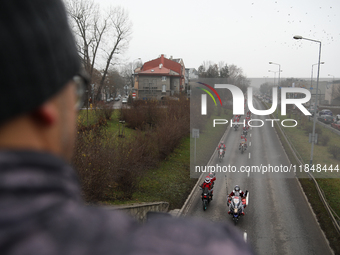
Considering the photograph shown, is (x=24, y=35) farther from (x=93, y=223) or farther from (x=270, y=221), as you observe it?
(x=270, y=221)

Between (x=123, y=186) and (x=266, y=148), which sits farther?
(x=266, y=148)

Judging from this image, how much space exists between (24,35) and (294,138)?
3394cm

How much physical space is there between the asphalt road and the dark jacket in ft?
25.8

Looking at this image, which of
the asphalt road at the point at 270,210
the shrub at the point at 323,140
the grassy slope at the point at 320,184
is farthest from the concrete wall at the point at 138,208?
the shrub at the point at 323,140

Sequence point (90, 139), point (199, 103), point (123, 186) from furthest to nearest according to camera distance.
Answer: point (199, 103) < point (123, 186) < point (90, 139)

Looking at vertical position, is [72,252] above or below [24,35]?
below

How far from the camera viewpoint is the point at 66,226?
0.52 m

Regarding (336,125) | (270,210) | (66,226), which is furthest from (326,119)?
(66,226)

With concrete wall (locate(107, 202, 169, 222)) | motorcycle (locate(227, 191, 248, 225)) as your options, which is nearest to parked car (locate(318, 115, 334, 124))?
motorcycle (locate(227, 191, 248, 225))

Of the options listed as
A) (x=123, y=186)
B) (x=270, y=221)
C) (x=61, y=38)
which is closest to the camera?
(x=61, y=38)

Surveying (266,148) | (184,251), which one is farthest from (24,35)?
(266,148)

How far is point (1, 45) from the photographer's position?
513 millimetres

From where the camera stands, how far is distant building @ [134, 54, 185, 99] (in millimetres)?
50659

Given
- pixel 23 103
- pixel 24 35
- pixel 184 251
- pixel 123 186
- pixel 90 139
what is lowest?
pixel 123 186
